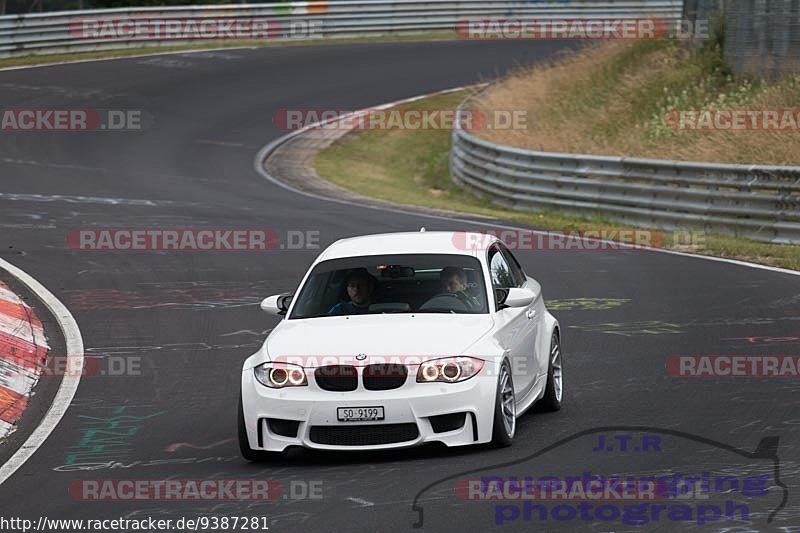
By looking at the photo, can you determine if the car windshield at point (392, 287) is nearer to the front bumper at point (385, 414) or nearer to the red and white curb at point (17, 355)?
the front bumper at point (385, 414)

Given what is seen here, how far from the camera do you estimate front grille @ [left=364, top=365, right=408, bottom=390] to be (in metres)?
8.73

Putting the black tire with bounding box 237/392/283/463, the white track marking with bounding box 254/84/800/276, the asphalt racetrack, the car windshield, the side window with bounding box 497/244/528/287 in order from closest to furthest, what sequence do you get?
the asphalt racetrack
the black tire with bounding box 237/392/283/463
the car windshield
the side window with bounding box 497/244/528/287
the white track marking with bounding box 254/84/800/276

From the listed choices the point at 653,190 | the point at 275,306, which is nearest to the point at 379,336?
the point at 275,306

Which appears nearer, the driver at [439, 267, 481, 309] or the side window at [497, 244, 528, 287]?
the driver at [439, 267, 481, 309]

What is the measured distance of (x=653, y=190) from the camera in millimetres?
21578

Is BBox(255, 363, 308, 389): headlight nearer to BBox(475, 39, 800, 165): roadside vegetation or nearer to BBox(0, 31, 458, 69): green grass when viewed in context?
BBox(475, 39, 800, 165): roadside vegetation

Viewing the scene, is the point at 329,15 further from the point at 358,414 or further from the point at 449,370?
the point at 358,414

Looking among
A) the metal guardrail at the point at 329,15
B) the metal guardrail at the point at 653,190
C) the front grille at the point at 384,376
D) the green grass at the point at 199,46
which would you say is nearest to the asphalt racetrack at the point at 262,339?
the front grille at the point at 384,376

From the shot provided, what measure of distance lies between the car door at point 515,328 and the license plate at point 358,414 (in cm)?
110

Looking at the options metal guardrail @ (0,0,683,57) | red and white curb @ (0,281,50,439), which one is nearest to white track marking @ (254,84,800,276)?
metal guardrail @ (0,0,683,57)

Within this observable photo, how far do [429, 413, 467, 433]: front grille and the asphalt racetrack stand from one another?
0.21 metres

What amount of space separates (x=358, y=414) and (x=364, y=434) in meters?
0.15

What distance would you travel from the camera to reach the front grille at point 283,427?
8.80 meters

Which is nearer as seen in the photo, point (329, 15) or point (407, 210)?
point (407, 210)
